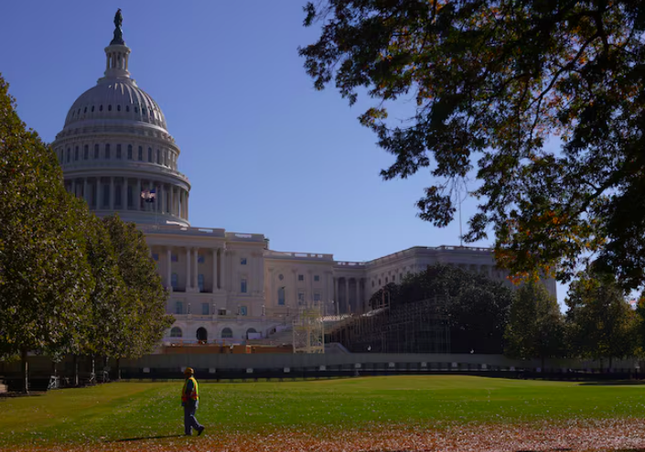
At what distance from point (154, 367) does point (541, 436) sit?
60.8 meters

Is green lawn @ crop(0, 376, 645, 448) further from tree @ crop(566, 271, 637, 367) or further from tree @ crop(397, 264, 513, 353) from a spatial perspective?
tree @ crop(397, 264, 513, 353)

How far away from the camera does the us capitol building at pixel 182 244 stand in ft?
Result: 502

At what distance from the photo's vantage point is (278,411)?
33406 millimetres

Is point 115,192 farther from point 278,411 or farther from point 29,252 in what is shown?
point 278,411

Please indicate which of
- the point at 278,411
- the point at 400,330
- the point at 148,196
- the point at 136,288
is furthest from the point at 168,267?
the point at 278,411

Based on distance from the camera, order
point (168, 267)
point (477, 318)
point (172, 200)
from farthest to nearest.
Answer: point (172, 200) → point (168, 267) → point (477, 318)

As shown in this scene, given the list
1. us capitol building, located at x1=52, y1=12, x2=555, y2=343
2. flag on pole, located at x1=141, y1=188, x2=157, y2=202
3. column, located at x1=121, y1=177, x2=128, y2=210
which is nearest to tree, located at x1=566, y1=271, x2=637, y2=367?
us capitol building, located at x1=52, y1=12, x2=555, y2=343

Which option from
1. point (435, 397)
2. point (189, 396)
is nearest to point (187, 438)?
point (189, 396)

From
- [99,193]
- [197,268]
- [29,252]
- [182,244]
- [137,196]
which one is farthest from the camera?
[137,196]

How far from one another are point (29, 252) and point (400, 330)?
82.9 meters

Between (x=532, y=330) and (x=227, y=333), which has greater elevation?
(x=227, y=333)

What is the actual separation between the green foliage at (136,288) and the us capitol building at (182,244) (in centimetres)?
5889

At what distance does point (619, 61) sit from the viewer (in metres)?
20.5

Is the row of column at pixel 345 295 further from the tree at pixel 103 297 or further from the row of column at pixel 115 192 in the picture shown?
the tree at pixel 103 297
